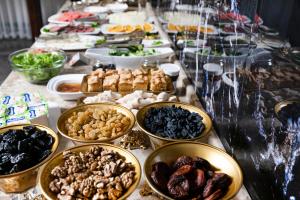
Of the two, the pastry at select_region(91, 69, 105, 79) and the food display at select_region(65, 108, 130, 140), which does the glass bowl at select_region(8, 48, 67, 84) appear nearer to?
the pastry at select_region(91, 69, 105, 79)

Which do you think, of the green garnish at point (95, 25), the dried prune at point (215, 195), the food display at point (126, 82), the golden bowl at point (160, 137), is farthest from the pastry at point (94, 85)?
the green garnish at point (95, 25)

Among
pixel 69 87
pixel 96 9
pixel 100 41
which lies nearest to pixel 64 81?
pixel 69 87

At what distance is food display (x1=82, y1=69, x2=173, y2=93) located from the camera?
1.48 meters

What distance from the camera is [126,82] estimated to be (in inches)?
58.9

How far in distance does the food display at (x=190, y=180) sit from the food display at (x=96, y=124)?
0.85 ft

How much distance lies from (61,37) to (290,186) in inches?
76.1

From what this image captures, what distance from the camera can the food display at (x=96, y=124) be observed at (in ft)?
3.56

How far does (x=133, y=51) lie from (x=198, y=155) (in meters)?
1.09

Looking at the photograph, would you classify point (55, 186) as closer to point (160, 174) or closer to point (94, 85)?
point (160, 174)

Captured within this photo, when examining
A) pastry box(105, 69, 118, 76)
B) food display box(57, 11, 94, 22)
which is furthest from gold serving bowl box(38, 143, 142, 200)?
food display box(57, 11, 94, 22)

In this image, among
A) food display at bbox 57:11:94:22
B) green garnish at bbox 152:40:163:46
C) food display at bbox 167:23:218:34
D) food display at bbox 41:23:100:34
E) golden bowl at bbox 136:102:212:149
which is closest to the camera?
golden bowl at bbox 136:102:212:149

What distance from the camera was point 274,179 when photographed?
82cm

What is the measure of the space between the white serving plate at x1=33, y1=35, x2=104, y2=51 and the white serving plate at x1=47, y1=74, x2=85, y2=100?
0.50 meters

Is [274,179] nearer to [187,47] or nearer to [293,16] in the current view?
[293,16]
